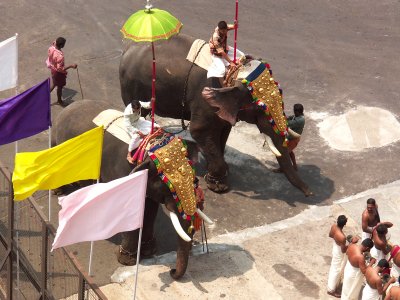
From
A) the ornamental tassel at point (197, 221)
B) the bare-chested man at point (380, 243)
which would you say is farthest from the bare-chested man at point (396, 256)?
the ornamental tassel at point (197, 221)

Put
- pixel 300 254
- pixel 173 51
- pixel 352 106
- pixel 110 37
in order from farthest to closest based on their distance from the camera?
pixel 110 37 < pixel 352 106 < pixel 173 51 < pixel 300 254

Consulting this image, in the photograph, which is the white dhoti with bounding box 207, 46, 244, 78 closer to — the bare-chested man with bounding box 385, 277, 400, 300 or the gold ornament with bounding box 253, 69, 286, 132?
the gold ornament with bounding box 253, 69, 286, 132

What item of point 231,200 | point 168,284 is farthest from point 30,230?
point 231,200

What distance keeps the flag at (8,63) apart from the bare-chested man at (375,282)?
5792mm

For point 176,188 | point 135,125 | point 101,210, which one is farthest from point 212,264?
point 101,210

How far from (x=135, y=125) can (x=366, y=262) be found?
12.2 feet

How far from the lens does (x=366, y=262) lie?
37.9 feet

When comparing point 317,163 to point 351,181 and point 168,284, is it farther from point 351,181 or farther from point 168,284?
point 168,284

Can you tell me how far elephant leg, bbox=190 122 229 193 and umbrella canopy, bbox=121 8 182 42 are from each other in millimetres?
2701

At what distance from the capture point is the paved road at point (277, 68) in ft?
48.6

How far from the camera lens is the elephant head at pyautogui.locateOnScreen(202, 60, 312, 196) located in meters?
13.6

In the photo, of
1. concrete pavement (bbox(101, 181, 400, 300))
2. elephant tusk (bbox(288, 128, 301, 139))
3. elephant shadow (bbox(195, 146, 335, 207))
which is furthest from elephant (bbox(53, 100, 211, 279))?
elephant shadow (bbox(195, 146, 335, 207))

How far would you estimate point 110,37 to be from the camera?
20.1 meters

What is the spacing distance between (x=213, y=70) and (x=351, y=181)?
10.9 ft
